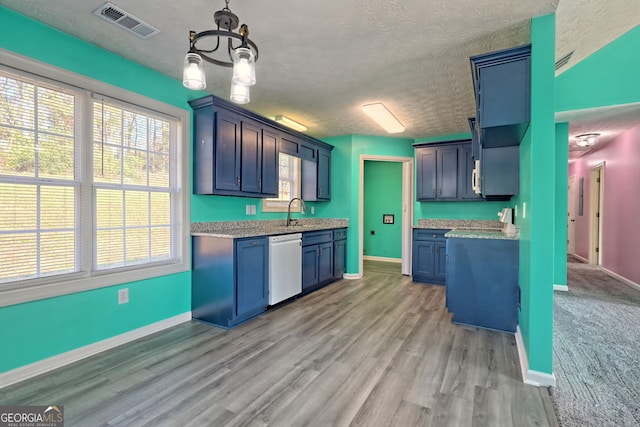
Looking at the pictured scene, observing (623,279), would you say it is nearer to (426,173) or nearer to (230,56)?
(426,173)

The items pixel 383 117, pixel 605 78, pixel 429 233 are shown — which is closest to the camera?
pixel 605 78

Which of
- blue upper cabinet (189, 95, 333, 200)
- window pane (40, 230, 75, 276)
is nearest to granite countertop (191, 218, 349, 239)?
blue upper cabinet (189, 95, 333, 200)

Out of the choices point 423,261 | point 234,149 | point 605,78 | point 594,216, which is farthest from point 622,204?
point 234,149

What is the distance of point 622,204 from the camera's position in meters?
4.90

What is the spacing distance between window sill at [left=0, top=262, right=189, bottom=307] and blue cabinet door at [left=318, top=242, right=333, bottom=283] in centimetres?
201

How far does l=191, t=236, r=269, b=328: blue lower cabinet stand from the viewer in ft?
9.61

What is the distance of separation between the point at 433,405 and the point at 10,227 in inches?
119

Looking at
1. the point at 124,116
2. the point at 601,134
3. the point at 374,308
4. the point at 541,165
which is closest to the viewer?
the point at 541,165

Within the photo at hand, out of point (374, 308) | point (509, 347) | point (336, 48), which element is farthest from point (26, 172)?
point (509, 347)

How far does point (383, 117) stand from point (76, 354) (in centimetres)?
415

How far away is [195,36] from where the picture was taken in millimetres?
1592

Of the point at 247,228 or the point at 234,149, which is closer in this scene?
the point at 234,149

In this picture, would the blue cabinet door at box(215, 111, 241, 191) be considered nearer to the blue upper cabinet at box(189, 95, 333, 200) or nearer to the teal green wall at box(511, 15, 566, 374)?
the blue upper cabinet at box(189, 95, 333, 200)

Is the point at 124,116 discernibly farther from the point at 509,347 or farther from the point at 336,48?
the point at 509,347
